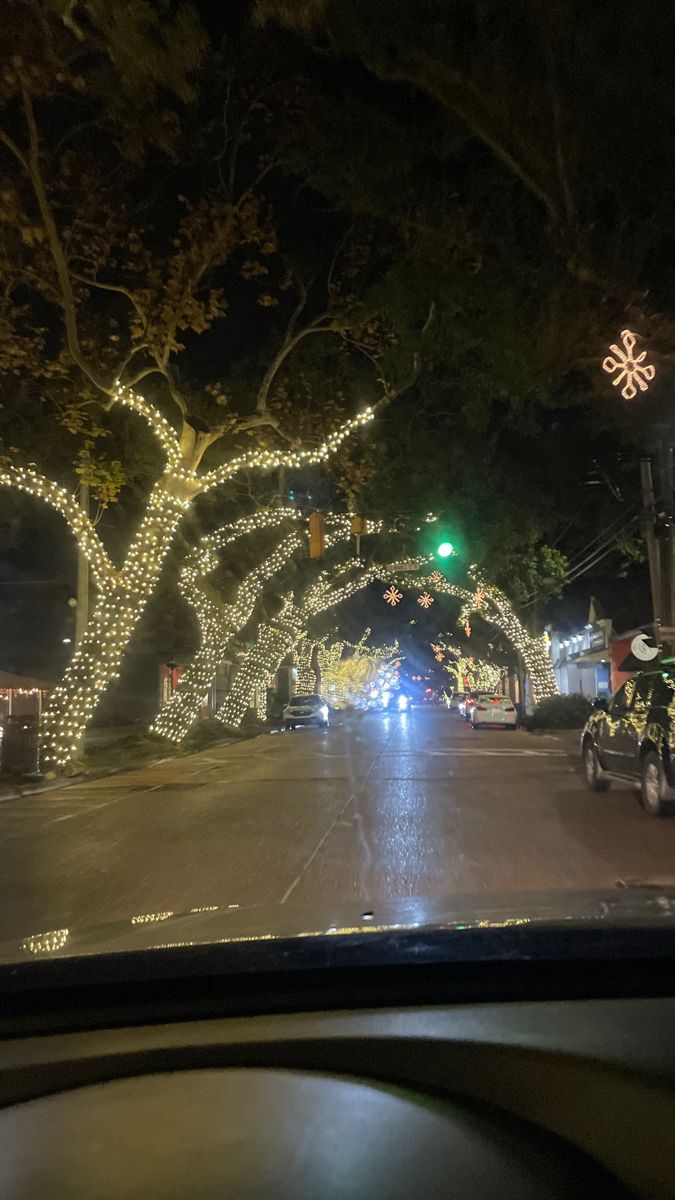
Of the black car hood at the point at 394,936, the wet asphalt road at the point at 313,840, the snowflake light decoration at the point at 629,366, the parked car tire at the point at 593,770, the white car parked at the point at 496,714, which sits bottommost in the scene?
A: the wet asphalt road at the point at 313,840

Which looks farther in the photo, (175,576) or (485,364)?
(175,576)

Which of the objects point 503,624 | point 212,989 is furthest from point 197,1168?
point 503,624

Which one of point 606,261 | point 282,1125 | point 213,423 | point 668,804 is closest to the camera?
point 282,1125

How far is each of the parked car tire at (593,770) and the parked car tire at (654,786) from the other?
84.2 inches

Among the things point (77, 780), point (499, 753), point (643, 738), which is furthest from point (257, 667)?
point (643, 738)

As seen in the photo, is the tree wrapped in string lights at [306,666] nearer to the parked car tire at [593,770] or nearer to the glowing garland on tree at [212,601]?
the glowing garland on tree at [212,601]

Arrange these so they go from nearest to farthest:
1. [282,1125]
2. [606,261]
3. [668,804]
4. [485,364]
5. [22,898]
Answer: [282,1125] → [22,898] → [668,804] → [606,261] → [485,364]

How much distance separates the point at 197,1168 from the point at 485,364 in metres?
18.3

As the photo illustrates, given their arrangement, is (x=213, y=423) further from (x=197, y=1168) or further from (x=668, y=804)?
(x=197, y=1168)

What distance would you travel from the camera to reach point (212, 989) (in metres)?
3.22

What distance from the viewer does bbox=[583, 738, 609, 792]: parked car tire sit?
1490cm

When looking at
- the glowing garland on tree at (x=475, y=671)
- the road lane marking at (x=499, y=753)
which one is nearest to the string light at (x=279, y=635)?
the road lane marking at (x=499, y=753)

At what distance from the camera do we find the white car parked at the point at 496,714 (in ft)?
130

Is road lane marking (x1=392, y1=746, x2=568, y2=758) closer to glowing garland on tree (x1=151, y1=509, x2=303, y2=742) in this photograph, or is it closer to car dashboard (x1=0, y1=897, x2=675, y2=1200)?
glowing garland on tree (x1=151, y1=509, x2=303, y2=742)
